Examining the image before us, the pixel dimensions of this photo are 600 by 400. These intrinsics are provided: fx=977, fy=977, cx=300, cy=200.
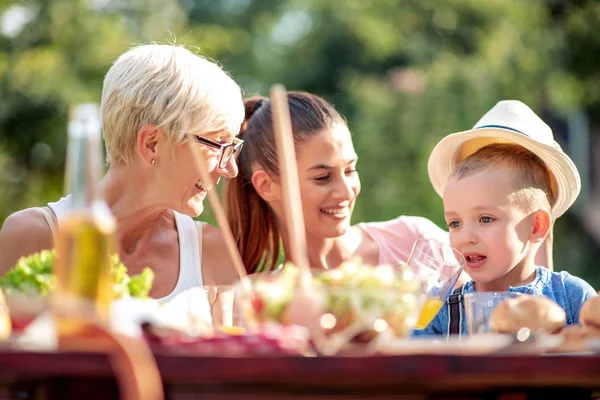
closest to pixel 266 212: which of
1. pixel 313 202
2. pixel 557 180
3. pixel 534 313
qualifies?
pixel 313 202

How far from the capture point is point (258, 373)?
129cm

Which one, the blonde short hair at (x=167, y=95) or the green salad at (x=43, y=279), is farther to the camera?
the blonde short hair at (x=167, y=95)

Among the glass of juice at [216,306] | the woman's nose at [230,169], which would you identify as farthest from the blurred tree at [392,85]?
the glass of juice at [216,306]

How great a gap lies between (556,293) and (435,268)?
576mm

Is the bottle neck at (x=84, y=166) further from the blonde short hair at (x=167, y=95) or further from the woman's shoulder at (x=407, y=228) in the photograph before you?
the woman's shoulder at (x=407, y=228)

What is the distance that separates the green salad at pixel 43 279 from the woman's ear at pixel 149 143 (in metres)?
1.20

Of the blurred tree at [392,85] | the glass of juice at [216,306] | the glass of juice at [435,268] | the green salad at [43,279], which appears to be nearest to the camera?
the green salad at [43,279]

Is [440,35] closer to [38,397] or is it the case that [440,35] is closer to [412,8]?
[412,8]

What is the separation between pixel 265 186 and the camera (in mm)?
3656

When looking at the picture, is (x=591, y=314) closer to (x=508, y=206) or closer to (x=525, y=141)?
(x=508, y=206)

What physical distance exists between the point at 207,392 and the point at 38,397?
9.2 inches

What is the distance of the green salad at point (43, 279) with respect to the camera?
1742mm

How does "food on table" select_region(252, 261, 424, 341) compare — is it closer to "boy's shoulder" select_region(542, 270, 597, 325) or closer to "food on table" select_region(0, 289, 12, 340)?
"food on table" select_region(0, 289, 12, 340)

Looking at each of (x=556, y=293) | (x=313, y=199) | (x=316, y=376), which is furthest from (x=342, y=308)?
(x=313, y=199)
